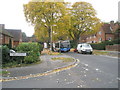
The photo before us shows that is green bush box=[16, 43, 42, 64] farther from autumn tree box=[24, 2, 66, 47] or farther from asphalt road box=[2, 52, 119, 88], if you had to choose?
autumn tree box=[24, 2, 66, 47]

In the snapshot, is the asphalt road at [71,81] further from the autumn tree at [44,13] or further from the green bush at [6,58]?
the autumn tree at [44,13]

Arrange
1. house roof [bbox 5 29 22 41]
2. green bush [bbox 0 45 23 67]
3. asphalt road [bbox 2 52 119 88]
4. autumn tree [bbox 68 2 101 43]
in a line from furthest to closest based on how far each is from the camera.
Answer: house roof [bbox 5 29 22 41]
autumn tree [bbox 68 2 101 43]
green bush [bbox 0 45 23 67]
asphalt road [bbox 2 52 119 88]

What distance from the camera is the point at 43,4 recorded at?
25.8 m

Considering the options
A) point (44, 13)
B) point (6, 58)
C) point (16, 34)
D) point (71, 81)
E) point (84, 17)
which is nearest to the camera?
point (71, 81)

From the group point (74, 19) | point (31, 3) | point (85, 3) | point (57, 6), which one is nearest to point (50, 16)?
point (57, 6)

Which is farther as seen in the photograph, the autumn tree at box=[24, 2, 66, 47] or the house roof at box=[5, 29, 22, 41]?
the house roof at box=[5, 29, 22, 41]

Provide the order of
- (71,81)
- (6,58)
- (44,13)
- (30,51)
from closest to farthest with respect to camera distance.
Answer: (71,81) < (6,58) < (30,51) < (44,13)

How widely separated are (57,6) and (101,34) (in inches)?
1222

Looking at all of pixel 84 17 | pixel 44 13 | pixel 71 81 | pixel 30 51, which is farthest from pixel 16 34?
pixel 71 81

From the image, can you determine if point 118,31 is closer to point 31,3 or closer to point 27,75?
point 31,3

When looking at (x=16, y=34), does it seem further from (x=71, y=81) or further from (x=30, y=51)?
(x=71, y=81)

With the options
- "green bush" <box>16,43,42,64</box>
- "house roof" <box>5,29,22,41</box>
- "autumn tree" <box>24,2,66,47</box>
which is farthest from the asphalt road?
"house roof" <box>5,29,22,41</box>

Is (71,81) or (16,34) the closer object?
(71,81)

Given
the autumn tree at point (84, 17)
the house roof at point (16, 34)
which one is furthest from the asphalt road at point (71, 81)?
the house roof at point (16, 34)
